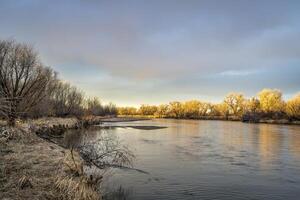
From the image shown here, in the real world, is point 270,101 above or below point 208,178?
above

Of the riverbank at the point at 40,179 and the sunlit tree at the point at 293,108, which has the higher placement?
the sunlit tree at the point at 293,108

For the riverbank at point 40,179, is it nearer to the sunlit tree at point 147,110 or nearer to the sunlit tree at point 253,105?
the sunlit tree at point 253,105

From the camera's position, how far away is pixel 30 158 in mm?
12977

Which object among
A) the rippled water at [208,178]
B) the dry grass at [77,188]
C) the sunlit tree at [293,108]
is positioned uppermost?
the sunlit tree at [293,108]

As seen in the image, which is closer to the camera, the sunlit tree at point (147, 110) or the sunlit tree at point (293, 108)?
the sunlit tree at point (293, 108)

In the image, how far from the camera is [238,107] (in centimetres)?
12950

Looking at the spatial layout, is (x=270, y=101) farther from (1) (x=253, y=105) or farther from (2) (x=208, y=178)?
(2) (x=208, y=178)

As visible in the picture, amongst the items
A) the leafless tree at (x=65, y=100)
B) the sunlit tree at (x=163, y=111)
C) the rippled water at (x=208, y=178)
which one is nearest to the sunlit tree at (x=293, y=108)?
the leafless tree at (x=65, y=100)

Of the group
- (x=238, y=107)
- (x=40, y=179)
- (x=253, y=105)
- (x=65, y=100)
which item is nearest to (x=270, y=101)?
(x=253, y=105)

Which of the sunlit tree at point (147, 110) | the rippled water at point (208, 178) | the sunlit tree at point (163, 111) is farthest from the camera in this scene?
the sunlit tree at point (147, 110)

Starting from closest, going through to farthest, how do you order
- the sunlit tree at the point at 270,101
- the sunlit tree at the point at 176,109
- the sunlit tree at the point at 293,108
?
the sunlit tree at the point at 293,108, the sunlit tree at the point at 270,101, the sunlit tree at the point at 176,109

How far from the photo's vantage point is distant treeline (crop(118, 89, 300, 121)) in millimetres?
95044

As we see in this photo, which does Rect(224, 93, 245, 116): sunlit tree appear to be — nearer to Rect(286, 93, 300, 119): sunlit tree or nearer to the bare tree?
Rect(286, 93, 300, 119): sunlit tree

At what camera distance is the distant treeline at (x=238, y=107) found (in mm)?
95044
